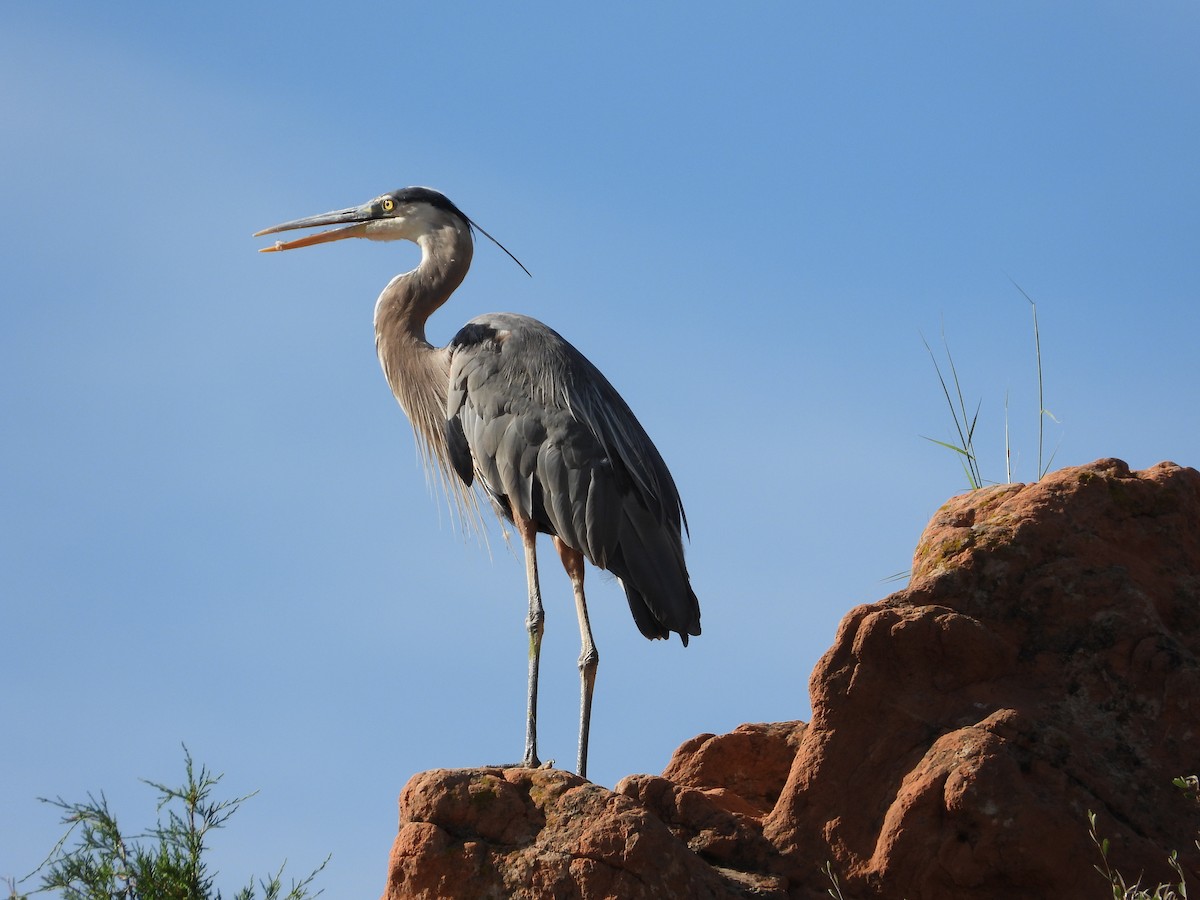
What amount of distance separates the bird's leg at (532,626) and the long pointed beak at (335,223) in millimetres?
2916

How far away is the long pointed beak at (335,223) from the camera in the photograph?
10141mm

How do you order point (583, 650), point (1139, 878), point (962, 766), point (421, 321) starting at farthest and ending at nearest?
1. point (421, 321)
2. point (583, 650)
3. point (962, 766)
4. point (1139, 878)

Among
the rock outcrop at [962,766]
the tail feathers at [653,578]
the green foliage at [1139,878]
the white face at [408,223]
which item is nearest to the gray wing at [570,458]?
the tail feathers at [653,578]

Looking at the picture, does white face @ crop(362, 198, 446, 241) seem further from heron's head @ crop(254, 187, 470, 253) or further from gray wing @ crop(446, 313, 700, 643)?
gray wing @ crop(446, 313, 700, 643)

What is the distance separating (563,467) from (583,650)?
1.10 meters

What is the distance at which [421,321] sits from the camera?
9586 millimetres

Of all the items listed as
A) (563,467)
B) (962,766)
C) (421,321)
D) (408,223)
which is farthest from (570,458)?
(962,766)

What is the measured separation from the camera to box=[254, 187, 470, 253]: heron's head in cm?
981

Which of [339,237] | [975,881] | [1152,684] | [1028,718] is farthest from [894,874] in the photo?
[339,237]

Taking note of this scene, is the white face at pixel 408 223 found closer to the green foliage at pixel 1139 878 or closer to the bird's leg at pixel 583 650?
the bird's leg at pixel 583 650

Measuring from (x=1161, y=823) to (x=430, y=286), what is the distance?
Result: 19.4ft

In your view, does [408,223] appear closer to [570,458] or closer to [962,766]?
[570,458]

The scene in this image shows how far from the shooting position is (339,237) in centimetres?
1027

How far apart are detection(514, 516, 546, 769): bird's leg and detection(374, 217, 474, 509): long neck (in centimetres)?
140
